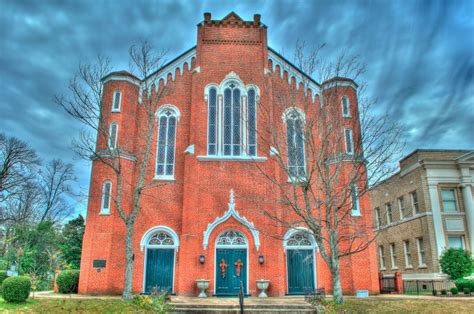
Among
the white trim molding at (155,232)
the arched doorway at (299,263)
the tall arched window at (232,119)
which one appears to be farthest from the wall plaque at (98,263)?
the arched doorway at (299,263)

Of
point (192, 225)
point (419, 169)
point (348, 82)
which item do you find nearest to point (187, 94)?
point (192, 225)

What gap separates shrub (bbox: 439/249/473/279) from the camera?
842 inches

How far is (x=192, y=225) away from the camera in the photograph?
18.1 m

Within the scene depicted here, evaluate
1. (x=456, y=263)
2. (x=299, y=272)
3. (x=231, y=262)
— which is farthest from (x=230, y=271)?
(x=456, y=263)

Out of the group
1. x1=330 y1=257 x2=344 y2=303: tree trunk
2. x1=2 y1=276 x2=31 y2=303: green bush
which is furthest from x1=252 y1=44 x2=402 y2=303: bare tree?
x1=2 y1=276 x2=31 y2=303: green bush

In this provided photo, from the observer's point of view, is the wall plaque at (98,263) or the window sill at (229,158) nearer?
the wall plaque at (98,263)

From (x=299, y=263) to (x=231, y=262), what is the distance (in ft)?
11.2

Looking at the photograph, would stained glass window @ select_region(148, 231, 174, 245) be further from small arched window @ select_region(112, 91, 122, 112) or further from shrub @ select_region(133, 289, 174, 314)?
small arched window @ select_region(112, 91, 122, 112)

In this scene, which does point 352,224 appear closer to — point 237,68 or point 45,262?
point 237,68

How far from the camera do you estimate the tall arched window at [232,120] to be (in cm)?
1988

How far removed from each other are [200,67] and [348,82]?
26.9ft

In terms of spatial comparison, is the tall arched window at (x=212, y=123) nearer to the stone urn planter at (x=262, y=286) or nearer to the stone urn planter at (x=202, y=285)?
the stone urn planter at (x=202, y=285)

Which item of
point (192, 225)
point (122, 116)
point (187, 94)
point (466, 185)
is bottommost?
point (192, 225)

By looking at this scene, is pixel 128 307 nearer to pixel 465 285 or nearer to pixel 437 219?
pixel 465 285
